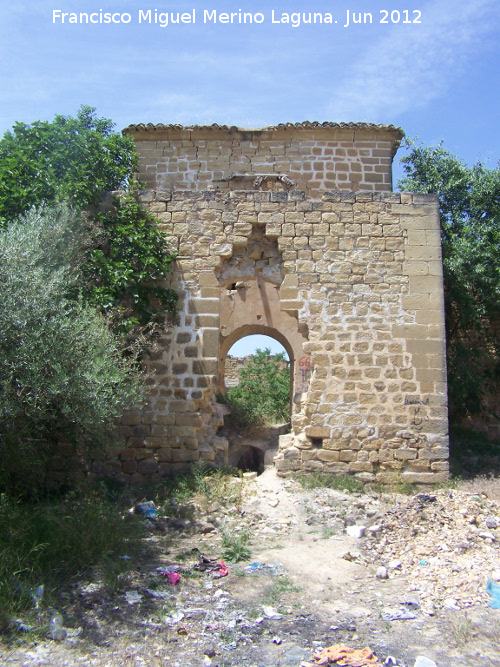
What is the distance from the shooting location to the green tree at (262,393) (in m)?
11.0

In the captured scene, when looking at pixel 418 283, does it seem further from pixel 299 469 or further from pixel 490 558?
pixel 490 558

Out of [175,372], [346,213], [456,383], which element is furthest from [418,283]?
[175,372]

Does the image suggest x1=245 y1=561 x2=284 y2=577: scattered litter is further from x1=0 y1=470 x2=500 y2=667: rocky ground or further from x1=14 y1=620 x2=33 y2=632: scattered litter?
x1=14 y1=620 x2=33 y2=632: scattered litter

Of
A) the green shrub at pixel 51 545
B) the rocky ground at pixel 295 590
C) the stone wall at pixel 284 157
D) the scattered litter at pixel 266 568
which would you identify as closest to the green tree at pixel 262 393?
the rocky ground at pixel 295 590

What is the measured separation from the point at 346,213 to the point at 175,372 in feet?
11.1

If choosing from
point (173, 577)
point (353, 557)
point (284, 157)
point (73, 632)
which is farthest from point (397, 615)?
point (284, 157)

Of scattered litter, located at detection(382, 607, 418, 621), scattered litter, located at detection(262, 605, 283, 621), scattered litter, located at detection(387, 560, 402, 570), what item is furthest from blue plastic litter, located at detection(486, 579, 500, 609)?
scattered litter, located at detection(262, 605, 283, 621)

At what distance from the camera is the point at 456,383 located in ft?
33.2

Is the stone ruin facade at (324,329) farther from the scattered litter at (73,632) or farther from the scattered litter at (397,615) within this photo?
the scattered litter at (73,632)

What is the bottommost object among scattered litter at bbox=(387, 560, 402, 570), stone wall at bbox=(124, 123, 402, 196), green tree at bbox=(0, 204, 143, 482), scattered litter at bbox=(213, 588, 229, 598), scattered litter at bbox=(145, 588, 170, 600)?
scattered litter at bbox=(387, 560, 402, 570)

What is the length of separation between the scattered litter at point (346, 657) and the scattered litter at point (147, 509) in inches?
125

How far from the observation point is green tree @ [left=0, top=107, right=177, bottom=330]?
7.34 meters

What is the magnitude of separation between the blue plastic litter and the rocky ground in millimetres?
56

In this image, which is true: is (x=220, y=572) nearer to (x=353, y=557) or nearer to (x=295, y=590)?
(x=295, y=590)
